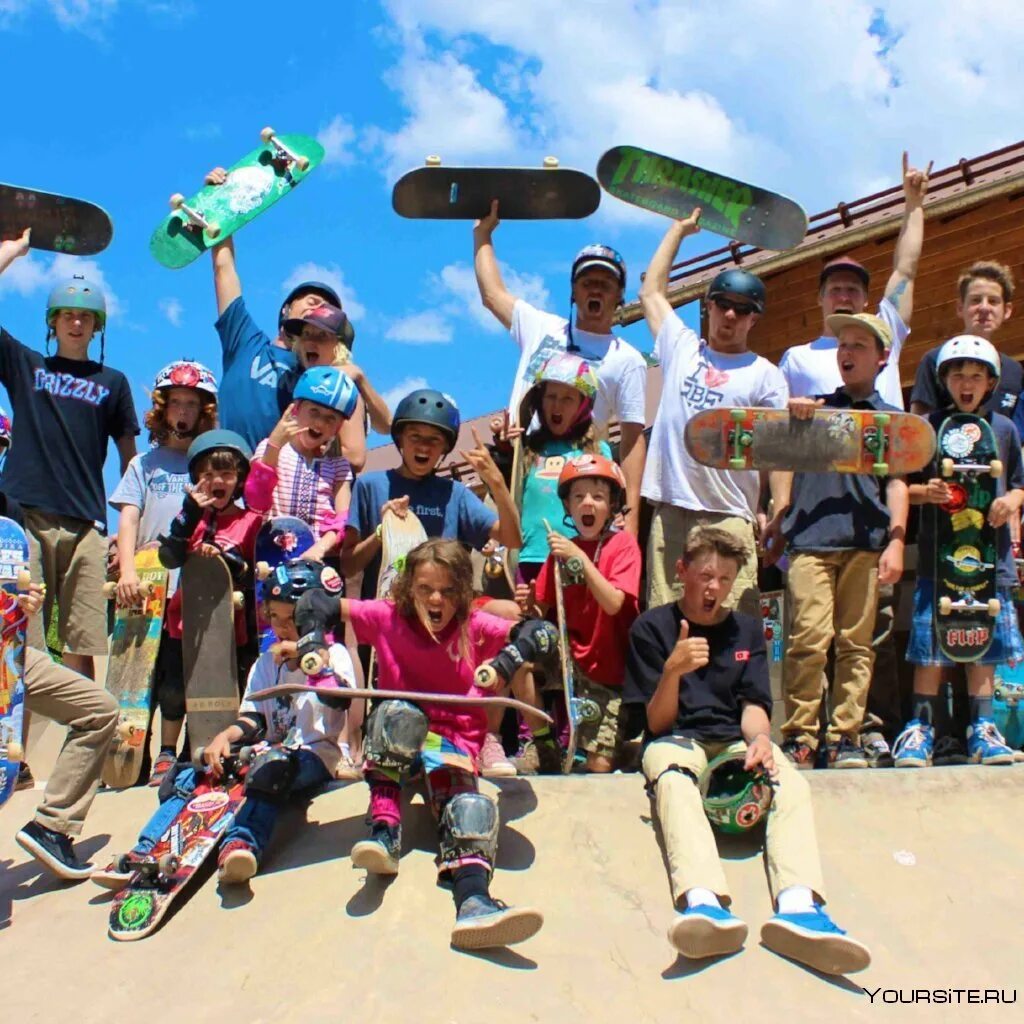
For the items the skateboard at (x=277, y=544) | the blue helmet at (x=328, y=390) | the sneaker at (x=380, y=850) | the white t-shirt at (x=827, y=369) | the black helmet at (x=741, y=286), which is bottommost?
the sneaker at (x=380, y=850)

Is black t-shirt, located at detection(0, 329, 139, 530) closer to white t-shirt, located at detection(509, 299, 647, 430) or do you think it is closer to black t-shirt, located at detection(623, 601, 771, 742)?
white t-shirt, located at detection(509, 299, 647, 430)

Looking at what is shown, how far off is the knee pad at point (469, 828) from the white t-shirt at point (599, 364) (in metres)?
2.19

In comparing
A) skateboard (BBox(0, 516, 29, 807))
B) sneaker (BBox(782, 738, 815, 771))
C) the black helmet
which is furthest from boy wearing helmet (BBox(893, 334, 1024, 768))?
skateboard (BBox(0, 516, 29, 807))

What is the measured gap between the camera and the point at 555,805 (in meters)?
4.30

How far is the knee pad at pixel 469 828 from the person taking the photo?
359 cm

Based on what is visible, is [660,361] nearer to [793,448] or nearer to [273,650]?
[793,448]

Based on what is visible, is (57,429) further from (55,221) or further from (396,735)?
(396,735)

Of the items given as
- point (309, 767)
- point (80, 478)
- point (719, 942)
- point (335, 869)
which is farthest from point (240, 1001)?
point (80, 478)

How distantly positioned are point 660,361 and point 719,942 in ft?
9.87

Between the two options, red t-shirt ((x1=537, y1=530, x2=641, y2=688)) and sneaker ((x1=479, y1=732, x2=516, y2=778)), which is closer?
sneaker ((x1=479, y1=732, x2=516, y2=778))

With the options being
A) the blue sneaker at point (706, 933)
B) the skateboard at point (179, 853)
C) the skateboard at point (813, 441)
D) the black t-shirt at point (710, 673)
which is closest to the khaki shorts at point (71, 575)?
the skateboard at point (179, 853)

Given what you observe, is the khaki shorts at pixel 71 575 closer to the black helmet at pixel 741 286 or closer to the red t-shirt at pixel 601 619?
the red t-shirt at pixel 601 619

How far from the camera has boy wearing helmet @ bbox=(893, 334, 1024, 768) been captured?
4.86 m

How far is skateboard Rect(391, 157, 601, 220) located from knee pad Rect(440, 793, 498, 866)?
371 cm
